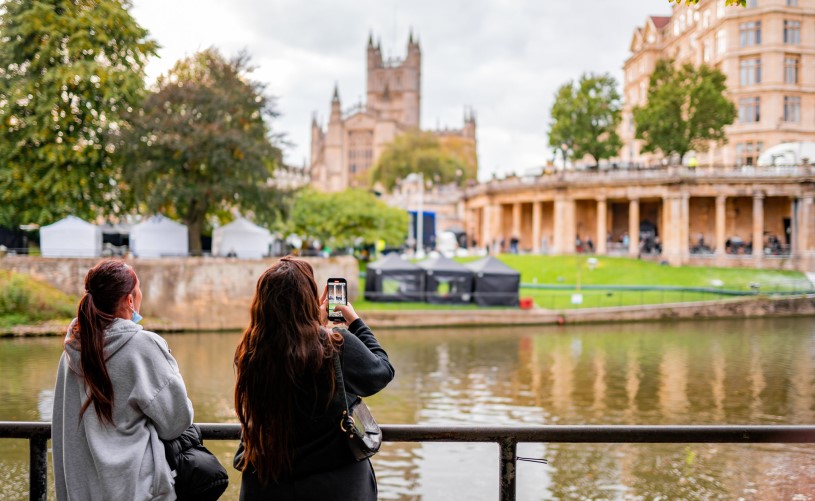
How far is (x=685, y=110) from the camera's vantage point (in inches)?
2183

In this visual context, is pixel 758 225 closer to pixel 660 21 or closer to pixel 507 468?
pixel 660 21

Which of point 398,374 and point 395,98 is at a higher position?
point 395,98

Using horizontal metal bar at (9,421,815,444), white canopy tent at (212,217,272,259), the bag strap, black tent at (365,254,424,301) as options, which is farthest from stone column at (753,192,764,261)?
the bag strap

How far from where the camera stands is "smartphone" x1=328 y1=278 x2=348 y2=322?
13.1 feet

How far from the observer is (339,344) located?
3732mm

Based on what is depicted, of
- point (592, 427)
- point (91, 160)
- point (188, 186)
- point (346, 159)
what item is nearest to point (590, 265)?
point (188, 186)

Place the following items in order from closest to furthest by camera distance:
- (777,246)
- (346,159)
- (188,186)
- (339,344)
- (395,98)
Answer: (339,344)
(188,186)
(777,246)
(346,159)
(395,98)

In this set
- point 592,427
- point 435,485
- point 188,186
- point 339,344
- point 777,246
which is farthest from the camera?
point 777,246

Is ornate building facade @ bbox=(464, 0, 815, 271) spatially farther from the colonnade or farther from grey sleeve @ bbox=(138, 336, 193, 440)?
grey sleeve @ bbox=(138, 336, 193, 440)

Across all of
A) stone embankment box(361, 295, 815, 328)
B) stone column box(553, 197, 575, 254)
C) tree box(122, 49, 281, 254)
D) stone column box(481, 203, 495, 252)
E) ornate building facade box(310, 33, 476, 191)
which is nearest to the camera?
tree box(122, 49, 281, 254)

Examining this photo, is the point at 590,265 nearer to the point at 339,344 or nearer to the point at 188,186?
the point at 188,186

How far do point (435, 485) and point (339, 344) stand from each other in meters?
10.0

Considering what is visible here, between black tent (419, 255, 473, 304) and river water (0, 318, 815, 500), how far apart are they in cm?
382

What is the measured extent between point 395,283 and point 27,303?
1767 cm
